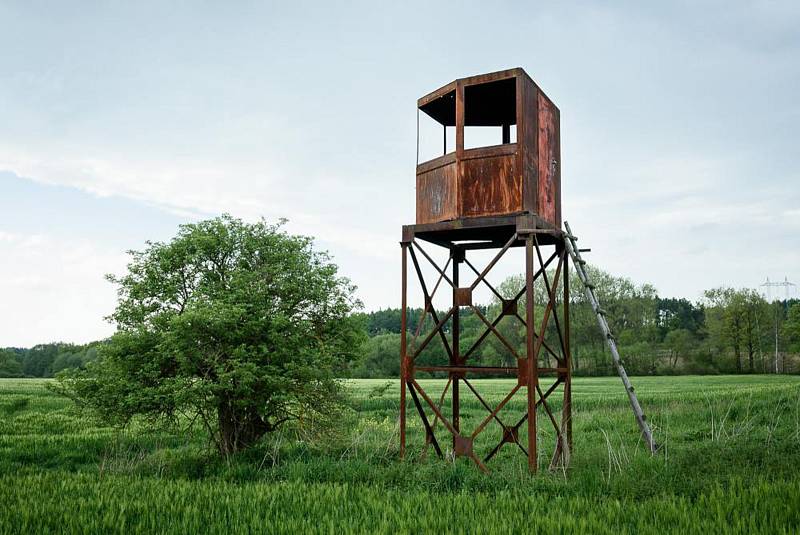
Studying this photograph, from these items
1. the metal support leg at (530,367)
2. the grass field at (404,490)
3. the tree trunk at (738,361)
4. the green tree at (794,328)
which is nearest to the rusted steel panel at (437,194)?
the metal support leg at (530,367)

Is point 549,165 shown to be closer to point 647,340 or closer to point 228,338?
point 228,338

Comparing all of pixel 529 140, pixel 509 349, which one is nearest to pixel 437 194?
pixel 529 140

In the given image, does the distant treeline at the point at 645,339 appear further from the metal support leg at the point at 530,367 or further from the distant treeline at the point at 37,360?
the metal support leg at the point at 530,367

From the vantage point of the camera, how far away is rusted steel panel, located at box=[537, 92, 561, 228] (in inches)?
481

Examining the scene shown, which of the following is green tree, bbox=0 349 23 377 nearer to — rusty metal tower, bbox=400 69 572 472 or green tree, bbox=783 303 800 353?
rusty metal tower, bbox=400 69 572 472

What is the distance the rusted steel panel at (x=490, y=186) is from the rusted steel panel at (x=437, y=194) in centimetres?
23

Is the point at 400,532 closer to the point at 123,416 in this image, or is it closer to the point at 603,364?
the point at 123,416

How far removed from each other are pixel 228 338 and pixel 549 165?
753 centimetres

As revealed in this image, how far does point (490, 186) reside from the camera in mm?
11625

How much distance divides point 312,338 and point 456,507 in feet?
21.2

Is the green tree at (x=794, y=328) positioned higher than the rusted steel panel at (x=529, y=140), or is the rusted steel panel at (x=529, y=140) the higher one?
the rusted steel panel at (x=529, y=140)

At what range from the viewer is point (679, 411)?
19766 millimetres

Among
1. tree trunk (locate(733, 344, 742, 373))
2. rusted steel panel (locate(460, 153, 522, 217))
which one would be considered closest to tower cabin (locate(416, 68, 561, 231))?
rusted steel panel (locate(460, 153, 522, 217))

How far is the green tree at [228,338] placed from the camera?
12.8 metres
